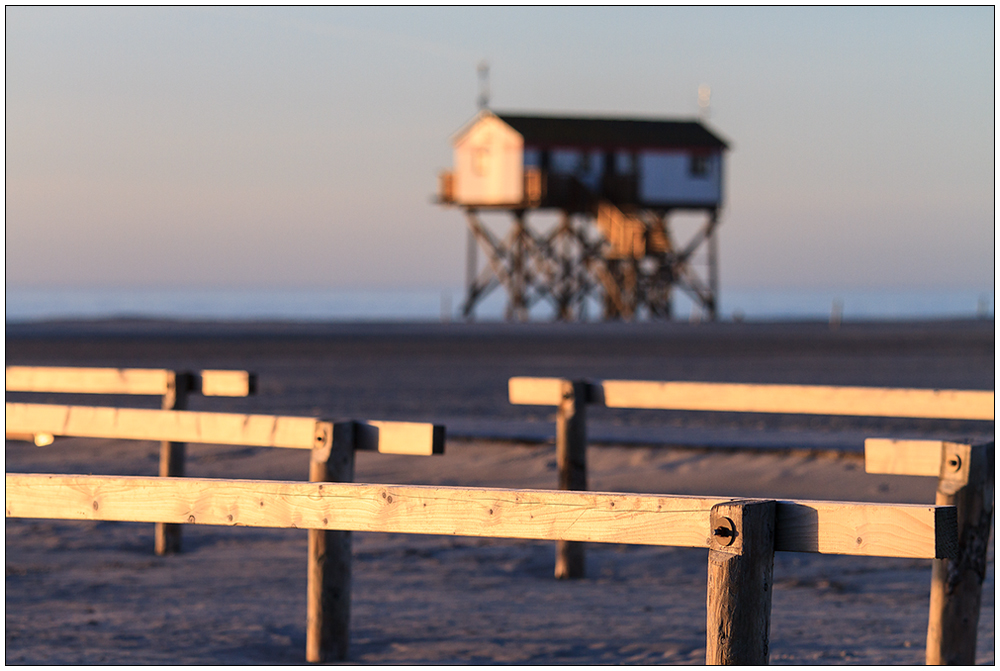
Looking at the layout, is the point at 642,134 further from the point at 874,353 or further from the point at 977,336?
the point at 874,353

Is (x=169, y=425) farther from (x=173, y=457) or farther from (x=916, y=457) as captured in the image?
(x=916, y=457)

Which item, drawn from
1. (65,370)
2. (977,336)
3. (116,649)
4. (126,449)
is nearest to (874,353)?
(977,336)

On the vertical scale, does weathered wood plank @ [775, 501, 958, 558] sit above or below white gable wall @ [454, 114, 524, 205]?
below

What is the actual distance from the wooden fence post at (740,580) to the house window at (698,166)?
43848mm

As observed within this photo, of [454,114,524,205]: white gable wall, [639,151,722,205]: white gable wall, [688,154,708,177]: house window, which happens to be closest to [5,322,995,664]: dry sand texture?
[454,114,524,205]: white gable wall

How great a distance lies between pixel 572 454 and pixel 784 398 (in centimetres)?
140

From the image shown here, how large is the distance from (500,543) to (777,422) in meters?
6.23

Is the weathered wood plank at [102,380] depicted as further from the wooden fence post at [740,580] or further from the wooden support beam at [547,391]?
the wooden fence post at [740,580]

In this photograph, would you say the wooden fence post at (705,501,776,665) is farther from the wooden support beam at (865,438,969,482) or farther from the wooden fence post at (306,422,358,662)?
the wooden fence post at (306,422,358,662)

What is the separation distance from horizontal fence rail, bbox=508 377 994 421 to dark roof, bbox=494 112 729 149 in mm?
38103

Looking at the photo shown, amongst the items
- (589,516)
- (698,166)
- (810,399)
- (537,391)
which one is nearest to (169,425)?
(537,391)

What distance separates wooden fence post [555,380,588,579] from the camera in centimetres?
761

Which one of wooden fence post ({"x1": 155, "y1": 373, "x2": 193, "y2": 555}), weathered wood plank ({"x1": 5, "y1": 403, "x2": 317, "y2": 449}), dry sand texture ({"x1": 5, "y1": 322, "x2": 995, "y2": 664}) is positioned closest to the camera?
dry sand texture ({"x1": 5, "y1": 322, "x2": 995, "y2": 664})

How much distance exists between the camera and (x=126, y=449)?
37.9 ft
